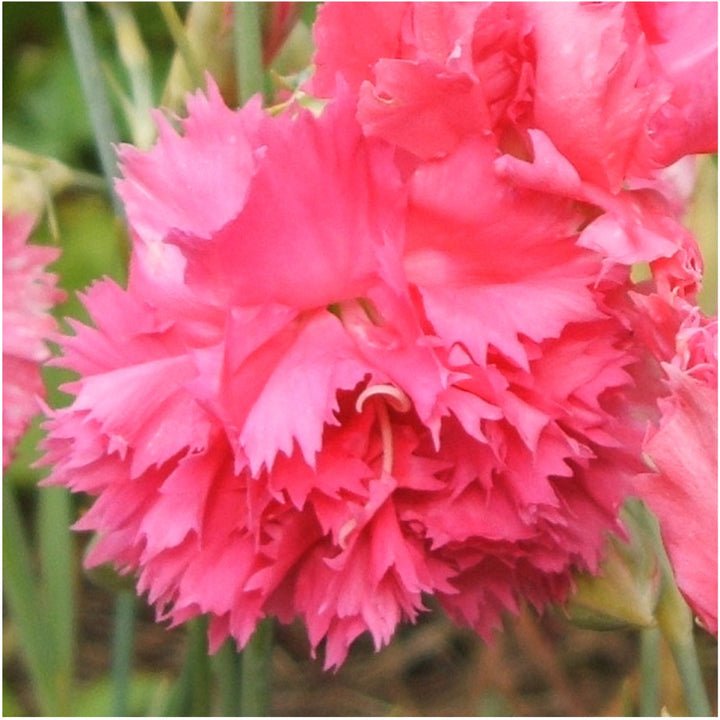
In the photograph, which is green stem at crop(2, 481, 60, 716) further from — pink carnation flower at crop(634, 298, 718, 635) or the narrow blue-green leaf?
pink carnation flower at crop(634, 298, 718, 635)

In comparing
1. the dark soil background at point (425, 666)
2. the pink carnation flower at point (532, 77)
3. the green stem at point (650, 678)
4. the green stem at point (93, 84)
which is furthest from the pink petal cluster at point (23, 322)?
the dark soil background at point (425, 666)

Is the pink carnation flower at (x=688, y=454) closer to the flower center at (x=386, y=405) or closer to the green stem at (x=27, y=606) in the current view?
the flower center at (x=386, y=405)

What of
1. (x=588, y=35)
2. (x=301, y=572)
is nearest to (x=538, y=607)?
(x=301, y=572)

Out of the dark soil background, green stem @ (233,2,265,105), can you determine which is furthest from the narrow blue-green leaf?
the dark soil background

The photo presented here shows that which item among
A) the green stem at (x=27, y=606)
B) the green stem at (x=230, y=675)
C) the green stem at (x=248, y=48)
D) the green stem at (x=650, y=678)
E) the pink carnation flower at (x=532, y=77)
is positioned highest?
the green stem at (x=248, y=48)

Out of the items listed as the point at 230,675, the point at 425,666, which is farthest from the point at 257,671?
the point at 425,666

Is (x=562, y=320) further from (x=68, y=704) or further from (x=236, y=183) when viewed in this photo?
(x=68, y=704)

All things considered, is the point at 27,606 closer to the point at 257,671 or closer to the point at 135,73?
the point at 257,671
